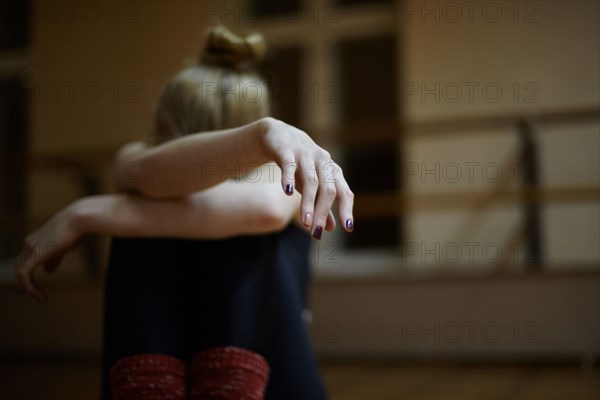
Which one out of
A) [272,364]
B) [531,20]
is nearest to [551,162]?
[531,20]

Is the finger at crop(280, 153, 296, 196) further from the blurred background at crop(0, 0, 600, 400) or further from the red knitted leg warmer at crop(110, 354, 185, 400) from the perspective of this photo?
the blurred background at crop(0, 0, 600, 400)

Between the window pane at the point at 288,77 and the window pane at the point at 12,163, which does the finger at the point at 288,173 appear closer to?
the window pane at the point at 12,163

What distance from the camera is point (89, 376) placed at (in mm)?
1844

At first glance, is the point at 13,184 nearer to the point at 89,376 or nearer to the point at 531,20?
the point at 89,376

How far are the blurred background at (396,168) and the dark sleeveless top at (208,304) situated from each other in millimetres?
410

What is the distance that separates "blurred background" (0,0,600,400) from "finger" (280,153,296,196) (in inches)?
23.5

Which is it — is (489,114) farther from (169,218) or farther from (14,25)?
(14,25)

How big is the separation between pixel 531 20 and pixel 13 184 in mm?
3160

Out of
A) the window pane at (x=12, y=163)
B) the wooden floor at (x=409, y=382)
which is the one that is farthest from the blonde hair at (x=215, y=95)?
the window pane at (x=12, y=163)

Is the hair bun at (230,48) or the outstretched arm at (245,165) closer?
the outstretched arm at (245,165)

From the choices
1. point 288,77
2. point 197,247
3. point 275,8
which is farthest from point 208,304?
point 275,8

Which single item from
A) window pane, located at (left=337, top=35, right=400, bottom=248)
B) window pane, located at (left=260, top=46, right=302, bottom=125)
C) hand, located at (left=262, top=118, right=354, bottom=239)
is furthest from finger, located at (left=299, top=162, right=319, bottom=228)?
window pane, located at (left=260, top=46, right=302, bottom=125)

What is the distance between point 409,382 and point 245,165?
46.2 inches

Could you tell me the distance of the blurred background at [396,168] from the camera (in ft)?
6.37
